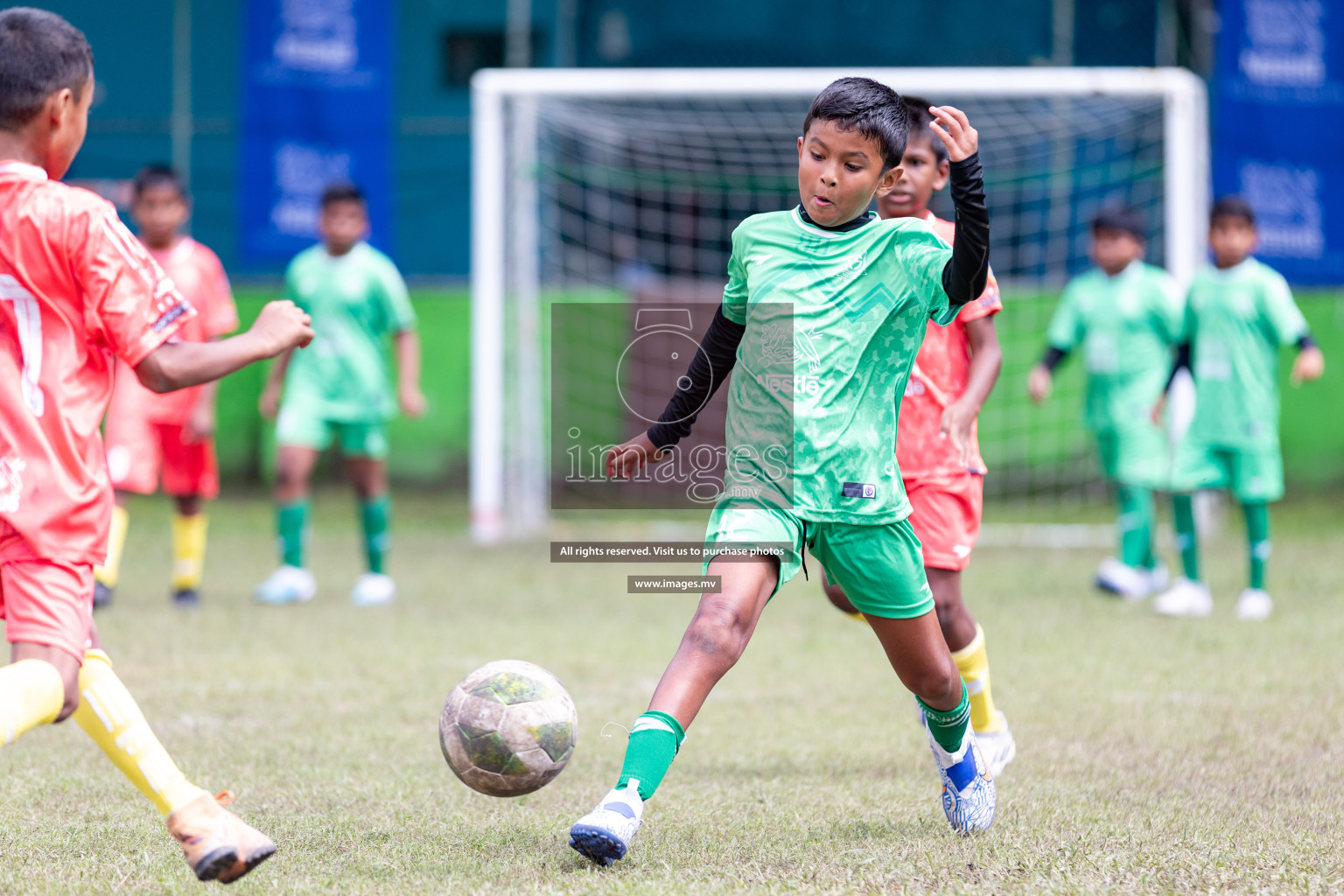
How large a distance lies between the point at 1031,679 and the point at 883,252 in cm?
275

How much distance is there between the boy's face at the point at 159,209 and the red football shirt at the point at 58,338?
4576 millimetres

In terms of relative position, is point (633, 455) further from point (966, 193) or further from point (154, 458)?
point (154, 458)

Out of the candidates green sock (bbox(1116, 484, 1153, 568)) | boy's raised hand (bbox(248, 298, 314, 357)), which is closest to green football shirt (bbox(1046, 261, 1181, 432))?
green sock (bbox(1116, 484, 1153, 568))

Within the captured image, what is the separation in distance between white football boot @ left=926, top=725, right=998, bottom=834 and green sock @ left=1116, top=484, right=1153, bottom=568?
15.2ft

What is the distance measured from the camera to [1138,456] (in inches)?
316

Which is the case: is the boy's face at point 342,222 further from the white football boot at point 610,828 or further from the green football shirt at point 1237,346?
the white football boot at point 610,828

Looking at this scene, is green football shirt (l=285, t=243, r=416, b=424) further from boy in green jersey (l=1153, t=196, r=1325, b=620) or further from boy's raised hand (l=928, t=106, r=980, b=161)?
boy's raised hand (l=928, t=106, r=980, b=161)

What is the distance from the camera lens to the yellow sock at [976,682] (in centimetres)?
411

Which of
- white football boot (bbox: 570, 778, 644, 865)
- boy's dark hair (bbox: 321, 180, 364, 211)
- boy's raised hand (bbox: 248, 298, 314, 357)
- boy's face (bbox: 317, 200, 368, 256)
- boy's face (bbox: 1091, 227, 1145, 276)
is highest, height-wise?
boy's dark hair (bbox: 321, 180, 364, 211)

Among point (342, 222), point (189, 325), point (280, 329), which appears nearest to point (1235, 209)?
point (342, 222)

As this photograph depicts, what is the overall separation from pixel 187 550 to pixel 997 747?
4.59 m

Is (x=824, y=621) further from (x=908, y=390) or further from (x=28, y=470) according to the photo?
(x=28, y=470)

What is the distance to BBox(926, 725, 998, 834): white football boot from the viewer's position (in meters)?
3.38

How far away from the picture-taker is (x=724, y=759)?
14.0ft
